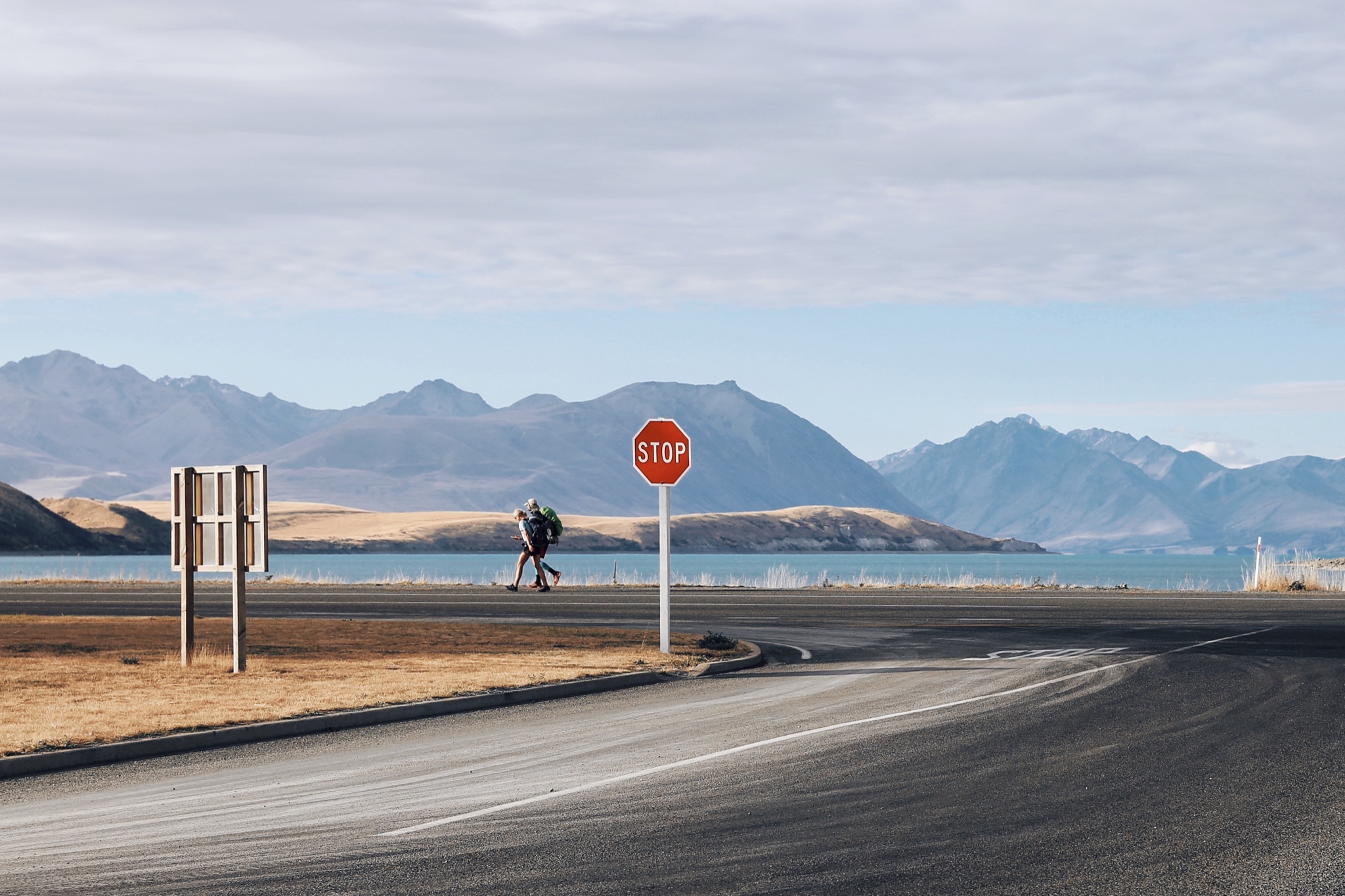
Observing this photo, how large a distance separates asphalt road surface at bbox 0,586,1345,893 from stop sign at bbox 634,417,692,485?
4.06 m

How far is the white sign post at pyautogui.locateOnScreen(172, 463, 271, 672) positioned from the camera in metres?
19.0

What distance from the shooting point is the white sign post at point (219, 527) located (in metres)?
19.0

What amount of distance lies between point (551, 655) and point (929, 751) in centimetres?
965

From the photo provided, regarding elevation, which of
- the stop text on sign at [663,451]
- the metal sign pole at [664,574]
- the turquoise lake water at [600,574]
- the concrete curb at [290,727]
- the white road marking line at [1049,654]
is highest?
the stop text on sign at [663,451]

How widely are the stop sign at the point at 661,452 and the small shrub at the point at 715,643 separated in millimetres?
2611

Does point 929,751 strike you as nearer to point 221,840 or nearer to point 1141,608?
point 221,840

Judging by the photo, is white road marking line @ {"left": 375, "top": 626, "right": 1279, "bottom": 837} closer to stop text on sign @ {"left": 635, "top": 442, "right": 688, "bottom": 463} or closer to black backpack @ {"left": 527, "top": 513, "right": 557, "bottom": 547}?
stop text on sign @ {"left": 635, "top": 442, "right": 688, "bottom": 463}

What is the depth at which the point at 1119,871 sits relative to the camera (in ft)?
24.2

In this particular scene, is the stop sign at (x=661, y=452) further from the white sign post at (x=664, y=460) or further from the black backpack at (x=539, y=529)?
the black backpack at (x=539, y=529)

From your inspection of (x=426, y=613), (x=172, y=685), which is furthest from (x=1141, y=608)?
(x=172, y=685)

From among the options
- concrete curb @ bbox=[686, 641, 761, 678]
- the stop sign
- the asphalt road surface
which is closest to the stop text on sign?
the stop sign

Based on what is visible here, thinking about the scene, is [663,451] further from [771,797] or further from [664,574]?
[771,797]

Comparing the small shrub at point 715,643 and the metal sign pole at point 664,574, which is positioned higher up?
the metal sign pole at point 664,574

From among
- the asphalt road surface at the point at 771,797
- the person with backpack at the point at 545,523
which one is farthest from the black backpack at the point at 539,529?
the asphalt road surface at the point at 771,797
